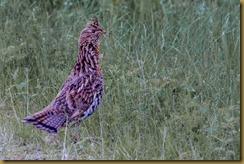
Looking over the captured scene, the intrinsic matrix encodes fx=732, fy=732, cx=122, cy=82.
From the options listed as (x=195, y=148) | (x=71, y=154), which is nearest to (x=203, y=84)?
(x=195, y=148)

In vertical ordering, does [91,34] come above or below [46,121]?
above

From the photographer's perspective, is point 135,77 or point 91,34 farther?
point 135,77

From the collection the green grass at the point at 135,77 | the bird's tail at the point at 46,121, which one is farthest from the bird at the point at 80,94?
the green grass at the point at 135,77

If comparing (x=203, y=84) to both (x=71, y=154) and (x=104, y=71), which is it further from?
(x=71, y=154)

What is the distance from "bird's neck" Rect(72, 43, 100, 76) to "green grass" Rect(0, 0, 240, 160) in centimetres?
45

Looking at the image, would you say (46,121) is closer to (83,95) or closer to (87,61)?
(83,95)

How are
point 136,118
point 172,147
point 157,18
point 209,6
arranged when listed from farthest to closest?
1. point 157,18
2. point 209,6
3. point 136,118
4. point 172,147

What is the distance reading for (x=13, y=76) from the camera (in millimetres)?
7680

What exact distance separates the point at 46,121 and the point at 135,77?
1.26 meters

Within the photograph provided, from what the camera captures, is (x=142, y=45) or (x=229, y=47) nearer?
(x=229, y=47)

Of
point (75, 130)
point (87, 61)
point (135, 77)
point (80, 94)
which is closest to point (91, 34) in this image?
point (87, 61)

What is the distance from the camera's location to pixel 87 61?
6.66 metres

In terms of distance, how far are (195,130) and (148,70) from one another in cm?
134

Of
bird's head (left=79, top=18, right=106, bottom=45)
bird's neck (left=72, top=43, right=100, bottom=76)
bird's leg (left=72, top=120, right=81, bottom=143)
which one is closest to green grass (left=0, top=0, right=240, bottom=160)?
bird's leg (left=72, top=120, right=81, bottom=143)
